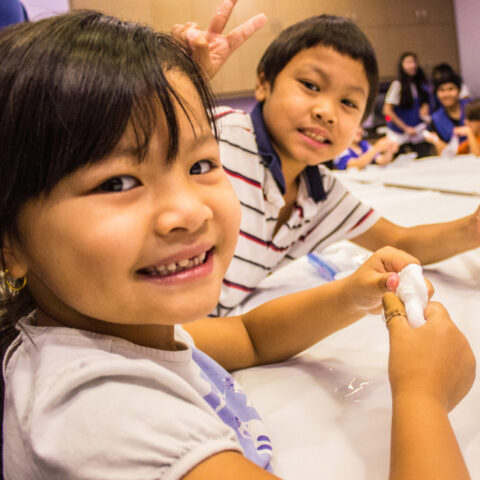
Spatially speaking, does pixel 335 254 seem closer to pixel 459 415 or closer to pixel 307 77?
pixel 307 77

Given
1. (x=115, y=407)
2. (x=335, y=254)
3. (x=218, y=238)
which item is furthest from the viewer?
(x=335, y=254)

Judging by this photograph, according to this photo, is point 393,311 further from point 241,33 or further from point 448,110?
point 448,110

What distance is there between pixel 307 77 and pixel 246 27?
151 millimetres

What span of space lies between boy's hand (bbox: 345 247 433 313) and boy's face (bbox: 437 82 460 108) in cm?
361

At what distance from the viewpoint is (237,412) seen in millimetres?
482

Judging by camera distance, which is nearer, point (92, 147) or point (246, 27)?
point (92, 147)

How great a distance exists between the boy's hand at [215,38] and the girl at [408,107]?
3.64 meters

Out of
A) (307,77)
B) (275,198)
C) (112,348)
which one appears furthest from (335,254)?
(112,348)

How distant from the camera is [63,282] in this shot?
1.11ft

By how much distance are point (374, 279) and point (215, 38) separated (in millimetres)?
548

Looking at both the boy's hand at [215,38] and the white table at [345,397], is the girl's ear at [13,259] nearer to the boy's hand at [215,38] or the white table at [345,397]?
the white table at [345,397]

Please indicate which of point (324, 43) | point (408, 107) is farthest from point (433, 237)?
point (408, 107)

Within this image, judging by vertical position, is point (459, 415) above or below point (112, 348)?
below

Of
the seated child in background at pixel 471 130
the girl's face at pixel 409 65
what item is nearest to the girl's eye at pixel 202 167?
the seated child in background at pixel 471 130
